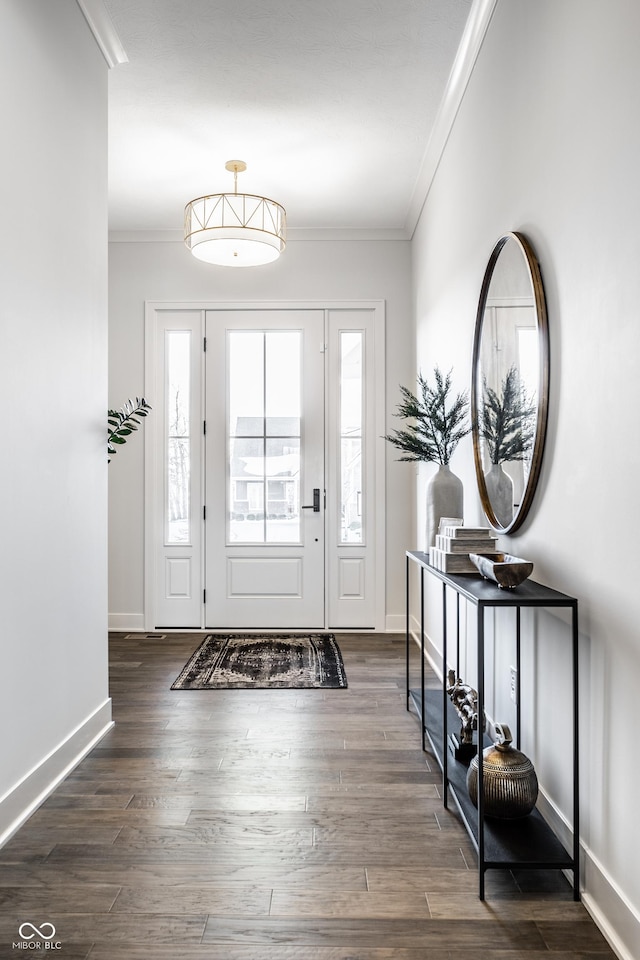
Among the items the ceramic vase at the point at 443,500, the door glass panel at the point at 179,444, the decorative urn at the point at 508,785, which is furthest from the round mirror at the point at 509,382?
the door glass panel at the point at 179,444

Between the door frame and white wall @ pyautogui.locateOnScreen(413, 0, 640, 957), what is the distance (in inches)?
A: 97.0

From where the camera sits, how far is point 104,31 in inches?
110

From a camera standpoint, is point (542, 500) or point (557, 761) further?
point (542, 500)

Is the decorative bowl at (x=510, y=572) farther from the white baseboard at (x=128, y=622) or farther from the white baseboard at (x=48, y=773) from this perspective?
the white baseboard at (x=128, y=622)

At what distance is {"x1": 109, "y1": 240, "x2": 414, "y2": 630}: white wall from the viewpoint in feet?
16.3

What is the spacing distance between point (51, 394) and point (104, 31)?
157 cm

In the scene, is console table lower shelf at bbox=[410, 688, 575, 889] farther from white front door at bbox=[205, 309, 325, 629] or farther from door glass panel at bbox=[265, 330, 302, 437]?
door glass panel at bbox=[265, 330, 302, 437]

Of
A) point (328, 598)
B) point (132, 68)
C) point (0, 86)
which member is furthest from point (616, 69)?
point (328, 598)

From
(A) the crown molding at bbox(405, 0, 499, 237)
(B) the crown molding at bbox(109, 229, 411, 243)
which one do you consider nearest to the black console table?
(A) the crown molding at bbox(405, 0, 499, 237)

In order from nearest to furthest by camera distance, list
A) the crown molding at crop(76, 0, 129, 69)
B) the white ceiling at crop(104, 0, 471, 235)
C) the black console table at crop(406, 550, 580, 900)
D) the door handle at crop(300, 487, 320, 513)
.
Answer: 1. the black console table at crop(406, 550, 580, 900)
2. the crown molding at crop(76, 0, 129, 69)
3. the white ceiling at crop(104, 0, 471, 235)
4. the door handle at crop(300, 487, 320, 513)

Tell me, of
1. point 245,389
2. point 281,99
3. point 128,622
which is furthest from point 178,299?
point 128,622

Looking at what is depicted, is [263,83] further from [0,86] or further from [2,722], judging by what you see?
[2,722]

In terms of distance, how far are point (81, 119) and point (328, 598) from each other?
3390 mm

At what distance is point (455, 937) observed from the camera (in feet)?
5.34
